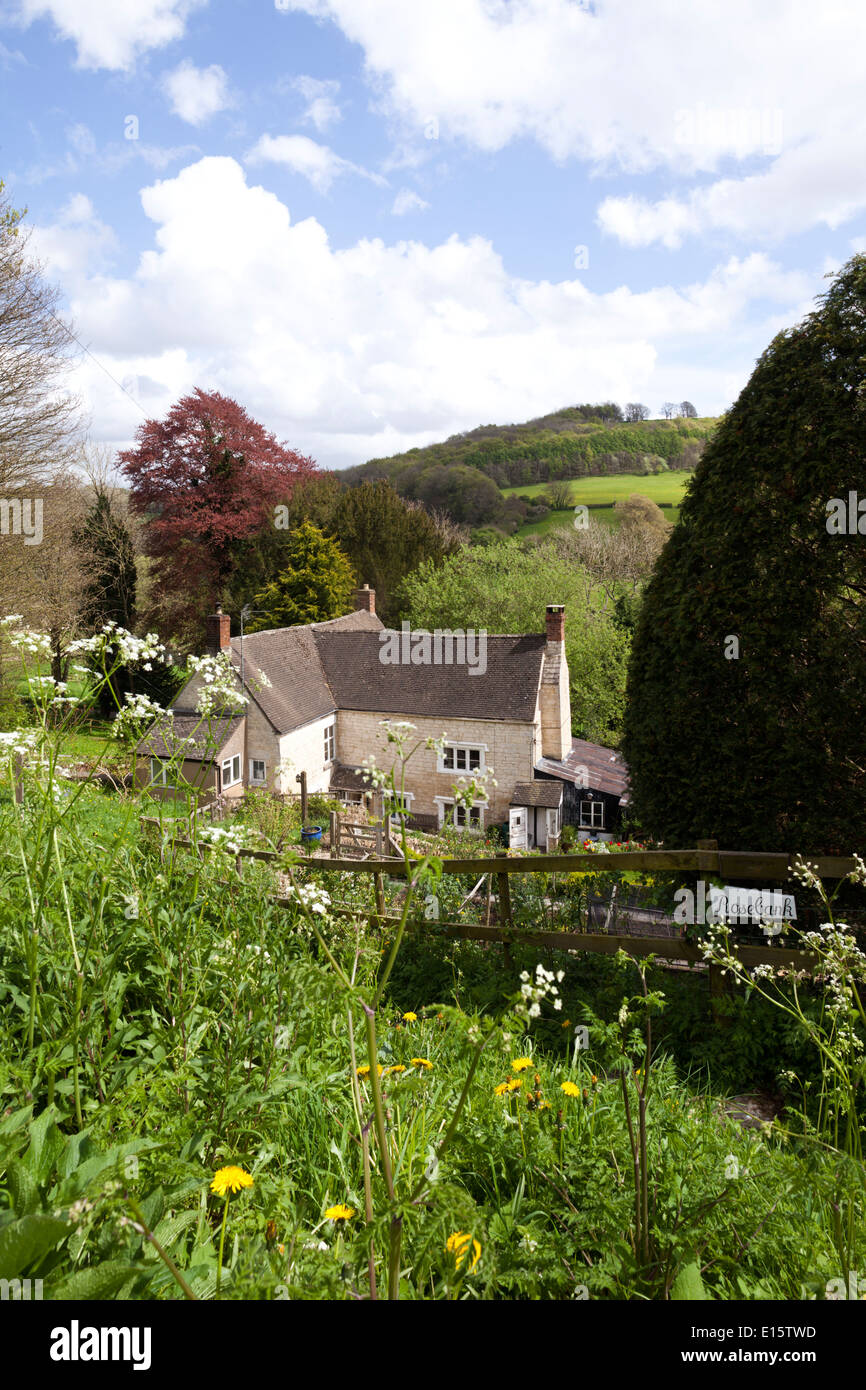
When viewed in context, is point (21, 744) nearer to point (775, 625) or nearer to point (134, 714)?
point (134, 714)

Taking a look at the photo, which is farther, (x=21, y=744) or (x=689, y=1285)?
(x=21, y=744)

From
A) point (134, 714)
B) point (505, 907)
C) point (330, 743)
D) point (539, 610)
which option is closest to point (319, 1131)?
point (134, 714)

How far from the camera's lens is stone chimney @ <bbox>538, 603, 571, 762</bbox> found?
81.8 feet

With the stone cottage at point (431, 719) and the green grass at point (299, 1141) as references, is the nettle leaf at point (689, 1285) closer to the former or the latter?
the green grass at point (299, 1141)

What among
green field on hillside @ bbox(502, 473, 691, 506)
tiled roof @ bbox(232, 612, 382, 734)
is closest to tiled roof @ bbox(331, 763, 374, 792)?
tiled roof @ bbox(232, 612, 382, 734)

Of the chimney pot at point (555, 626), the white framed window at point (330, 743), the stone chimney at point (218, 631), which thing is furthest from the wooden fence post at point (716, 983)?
the white framed window at point (330, 743)

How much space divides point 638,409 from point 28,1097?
294ft

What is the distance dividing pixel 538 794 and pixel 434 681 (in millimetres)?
5855

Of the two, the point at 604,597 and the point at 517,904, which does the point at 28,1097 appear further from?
the point at 604,597

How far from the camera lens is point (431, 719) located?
2578 centimetres

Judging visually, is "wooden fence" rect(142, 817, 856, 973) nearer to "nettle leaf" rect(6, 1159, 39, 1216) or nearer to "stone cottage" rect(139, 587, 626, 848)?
"nettle leaf" rect(6, 1159, 39, 1216)

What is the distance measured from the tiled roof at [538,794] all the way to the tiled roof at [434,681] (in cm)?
218

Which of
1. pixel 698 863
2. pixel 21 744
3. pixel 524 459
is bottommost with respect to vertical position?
pixel 698 863

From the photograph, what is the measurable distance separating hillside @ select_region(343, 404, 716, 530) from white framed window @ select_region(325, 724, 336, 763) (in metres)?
37.0
